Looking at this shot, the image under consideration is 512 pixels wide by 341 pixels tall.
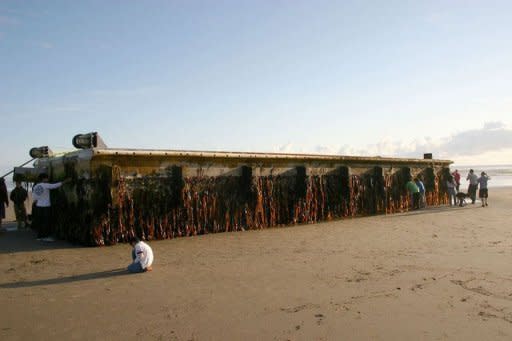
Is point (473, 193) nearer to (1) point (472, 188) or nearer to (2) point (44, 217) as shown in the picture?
(1) point (472, 188)

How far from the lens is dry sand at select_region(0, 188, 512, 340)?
4.18m

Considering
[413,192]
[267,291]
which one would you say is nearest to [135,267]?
[267,291]

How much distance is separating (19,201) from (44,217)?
301 cm

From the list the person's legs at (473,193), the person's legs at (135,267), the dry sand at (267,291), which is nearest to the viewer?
the dry sand at (267,291)

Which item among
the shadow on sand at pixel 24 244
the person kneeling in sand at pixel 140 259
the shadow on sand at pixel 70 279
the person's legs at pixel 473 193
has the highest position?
the person kneeling in sand at pixel 140 259

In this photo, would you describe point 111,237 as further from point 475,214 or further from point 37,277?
point 475,214

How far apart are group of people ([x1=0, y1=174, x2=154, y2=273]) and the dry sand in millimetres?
280

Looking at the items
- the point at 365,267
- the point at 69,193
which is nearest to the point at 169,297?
the point at 365,267

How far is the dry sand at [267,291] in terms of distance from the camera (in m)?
4.18

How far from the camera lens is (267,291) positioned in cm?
542

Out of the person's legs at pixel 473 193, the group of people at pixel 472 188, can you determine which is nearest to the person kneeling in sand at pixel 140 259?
the group of people at pixel 472 188

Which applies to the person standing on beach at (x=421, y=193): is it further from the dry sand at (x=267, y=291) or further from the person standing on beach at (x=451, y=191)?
the dry sand at (x=267, y=291)

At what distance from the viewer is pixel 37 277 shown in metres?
6.29

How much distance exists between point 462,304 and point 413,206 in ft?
41.4
